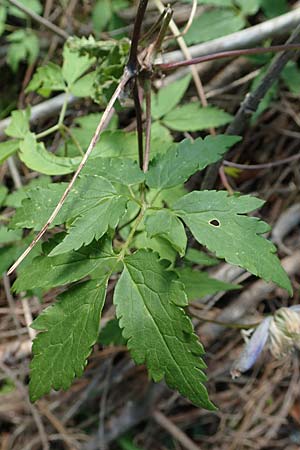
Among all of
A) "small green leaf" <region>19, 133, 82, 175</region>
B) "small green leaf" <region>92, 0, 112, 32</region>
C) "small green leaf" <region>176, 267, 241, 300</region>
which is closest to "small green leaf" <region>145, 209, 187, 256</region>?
"small green leaf" <region>19, 133, 82, 175</region>

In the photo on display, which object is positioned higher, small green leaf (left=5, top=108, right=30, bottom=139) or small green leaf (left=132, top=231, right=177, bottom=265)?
small green leaf (left=5, top=108, right=30, bottom=139)

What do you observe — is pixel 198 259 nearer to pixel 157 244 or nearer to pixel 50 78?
pixel 157 244

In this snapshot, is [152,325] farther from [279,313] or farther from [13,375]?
[13,375]

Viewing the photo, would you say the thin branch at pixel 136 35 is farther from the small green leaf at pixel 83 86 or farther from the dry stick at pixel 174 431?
the dry stick at pixel 174 431

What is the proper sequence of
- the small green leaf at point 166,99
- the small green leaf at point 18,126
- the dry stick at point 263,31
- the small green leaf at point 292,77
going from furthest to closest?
1. the small green leaf at point 292,77
2. the dry stick at point 263,31
3. the small green leaf at point 166,99
4. the small green leaf at point 18,126

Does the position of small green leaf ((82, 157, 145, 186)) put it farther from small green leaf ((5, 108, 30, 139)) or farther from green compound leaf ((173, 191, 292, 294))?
small green leaf ((5, 108, 30, 139))

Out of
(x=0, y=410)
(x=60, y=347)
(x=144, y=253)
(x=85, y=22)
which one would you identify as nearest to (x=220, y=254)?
(x=144, y=253)

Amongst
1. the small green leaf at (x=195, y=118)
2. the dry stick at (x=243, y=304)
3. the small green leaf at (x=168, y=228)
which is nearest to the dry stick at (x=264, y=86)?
the small green leaf at (x=195, y=118)
